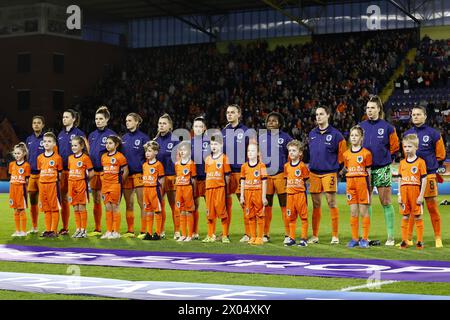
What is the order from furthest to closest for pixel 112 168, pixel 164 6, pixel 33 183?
pixel 164 6 → pixel 33 183 → pixel 112 168

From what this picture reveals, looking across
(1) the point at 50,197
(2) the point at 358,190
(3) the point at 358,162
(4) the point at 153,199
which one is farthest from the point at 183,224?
(3) the point at 358,162

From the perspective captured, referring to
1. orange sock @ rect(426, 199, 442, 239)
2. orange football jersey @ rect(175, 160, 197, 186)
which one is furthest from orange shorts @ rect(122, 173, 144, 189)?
orange sock @ rect(426, 199, 442, 239)

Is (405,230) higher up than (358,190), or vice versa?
(358,190)

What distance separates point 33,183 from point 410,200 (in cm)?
664

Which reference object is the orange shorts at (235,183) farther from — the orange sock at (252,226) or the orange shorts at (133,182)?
the orange shorts at (133,182)

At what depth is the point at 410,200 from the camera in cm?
1079

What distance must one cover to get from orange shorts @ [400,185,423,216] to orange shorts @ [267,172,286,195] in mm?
1960

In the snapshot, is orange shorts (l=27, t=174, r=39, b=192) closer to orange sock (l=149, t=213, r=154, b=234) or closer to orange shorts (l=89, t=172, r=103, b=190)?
orange shorts (l=89, t=172, r=103, b=190)

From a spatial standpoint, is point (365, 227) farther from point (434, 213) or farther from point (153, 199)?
point (153, 199)

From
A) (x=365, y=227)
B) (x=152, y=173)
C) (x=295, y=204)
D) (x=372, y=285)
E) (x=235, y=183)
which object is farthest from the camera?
(x=152, y=173)

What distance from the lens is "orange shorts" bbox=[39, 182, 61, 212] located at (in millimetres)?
12828

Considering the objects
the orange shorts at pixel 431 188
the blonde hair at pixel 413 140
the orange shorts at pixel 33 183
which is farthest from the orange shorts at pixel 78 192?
the orange shorts at pixel 431 188

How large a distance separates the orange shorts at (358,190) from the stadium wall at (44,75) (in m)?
31.4
